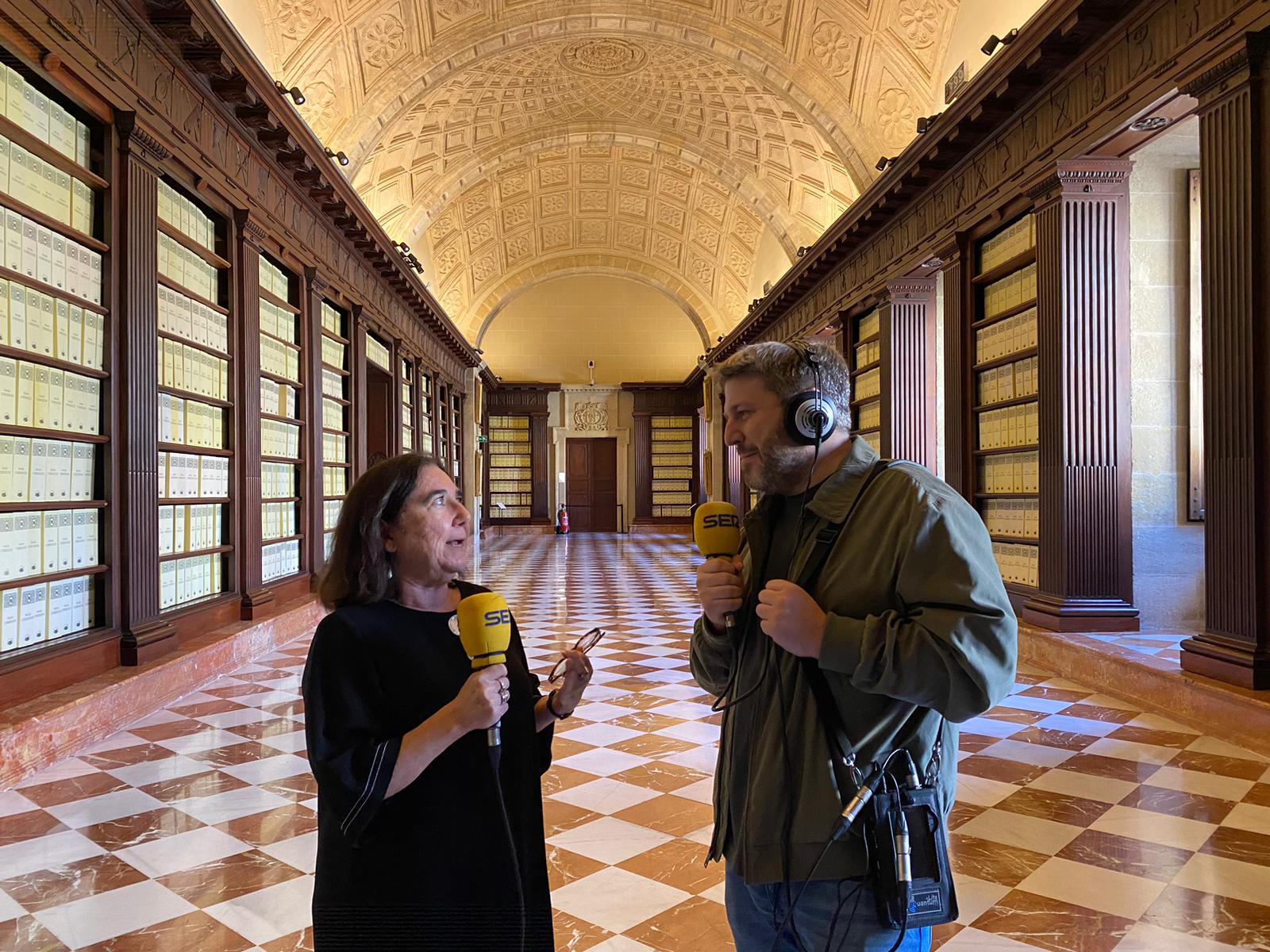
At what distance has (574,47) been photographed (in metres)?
12.3

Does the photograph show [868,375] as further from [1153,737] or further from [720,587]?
[720,587]

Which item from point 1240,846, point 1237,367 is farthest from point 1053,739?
point 1237,367

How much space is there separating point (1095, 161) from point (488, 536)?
18625 millimetres

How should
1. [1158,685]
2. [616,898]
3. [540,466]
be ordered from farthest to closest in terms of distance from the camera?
[540,466]
[1158,685]
[616,898]

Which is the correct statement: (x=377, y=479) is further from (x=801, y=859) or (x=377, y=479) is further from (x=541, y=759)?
(x=801, y=859)

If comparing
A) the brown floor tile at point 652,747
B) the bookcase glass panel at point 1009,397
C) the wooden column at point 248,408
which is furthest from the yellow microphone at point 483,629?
the bookcase glass panel at point 1009,397

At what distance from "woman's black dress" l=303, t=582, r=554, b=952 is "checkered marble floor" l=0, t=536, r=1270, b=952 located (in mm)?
1070

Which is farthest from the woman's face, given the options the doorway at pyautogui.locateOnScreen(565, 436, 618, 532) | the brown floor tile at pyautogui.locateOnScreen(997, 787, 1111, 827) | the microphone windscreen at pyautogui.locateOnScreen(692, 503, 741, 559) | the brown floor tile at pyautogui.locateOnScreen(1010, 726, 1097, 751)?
the doorway at pyautogui.locateOnScreen(565, 436, 618, 532)

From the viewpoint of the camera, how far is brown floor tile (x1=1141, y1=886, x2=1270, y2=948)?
92.0 inches

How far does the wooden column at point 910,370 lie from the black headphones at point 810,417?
835 cm

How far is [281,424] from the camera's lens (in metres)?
7.87

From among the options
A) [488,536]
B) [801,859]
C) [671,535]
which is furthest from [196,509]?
[671,535]

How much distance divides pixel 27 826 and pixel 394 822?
260 centimetres

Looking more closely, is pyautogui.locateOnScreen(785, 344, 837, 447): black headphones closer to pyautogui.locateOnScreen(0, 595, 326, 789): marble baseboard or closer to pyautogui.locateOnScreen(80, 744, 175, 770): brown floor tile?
pyautogui.locateOnScreen(0, 595, 326, 789): marble baseboard
